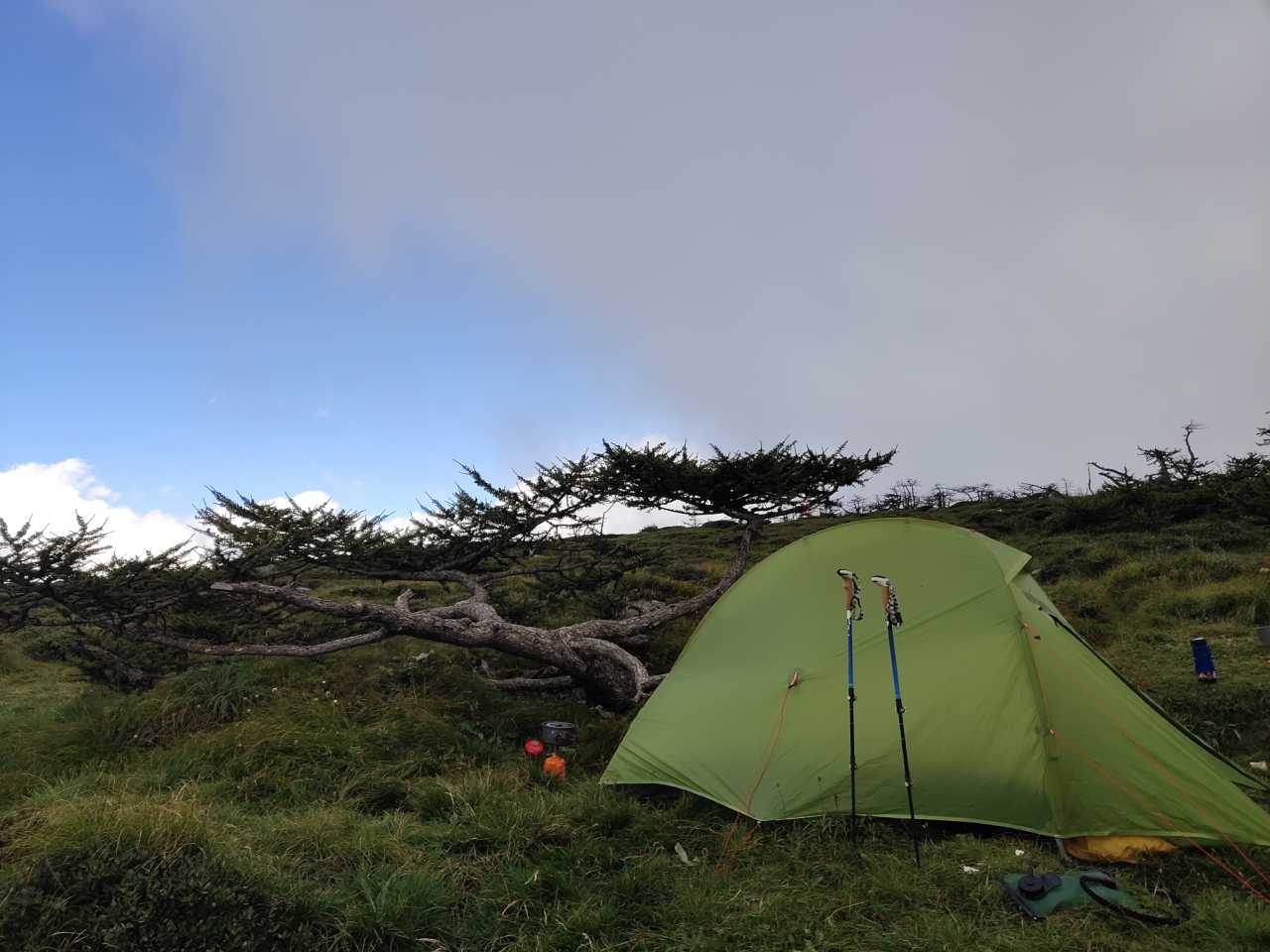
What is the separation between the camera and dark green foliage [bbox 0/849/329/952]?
3090 mm

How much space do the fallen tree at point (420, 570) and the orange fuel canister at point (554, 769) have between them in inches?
70.6

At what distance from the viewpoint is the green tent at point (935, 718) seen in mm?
4398

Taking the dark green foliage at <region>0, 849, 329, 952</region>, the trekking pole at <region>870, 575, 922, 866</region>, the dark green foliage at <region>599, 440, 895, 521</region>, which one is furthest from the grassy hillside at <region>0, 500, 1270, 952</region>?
the dark green foliage at <region>599, 440, 895, 521</region>

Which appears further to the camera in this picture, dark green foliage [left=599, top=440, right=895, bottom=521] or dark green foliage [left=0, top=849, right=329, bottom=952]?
dark green foliage [left=599, top=440, right=895, bottom=521]

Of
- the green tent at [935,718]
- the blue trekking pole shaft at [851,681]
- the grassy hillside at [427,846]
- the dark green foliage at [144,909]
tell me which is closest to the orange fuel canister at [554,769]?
the grassy hillside at [427,846]

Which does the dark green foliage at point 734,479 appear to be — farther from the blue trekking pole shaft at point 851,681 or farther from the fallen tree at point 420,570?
the blue trekking pole shaft at point 851,681

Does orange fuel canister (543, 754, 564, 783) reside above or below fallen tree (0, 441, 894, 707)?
below

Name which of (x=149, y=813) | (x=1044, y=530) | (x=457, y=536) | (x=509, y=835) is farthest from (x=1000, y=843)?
(x=1044, y=530)

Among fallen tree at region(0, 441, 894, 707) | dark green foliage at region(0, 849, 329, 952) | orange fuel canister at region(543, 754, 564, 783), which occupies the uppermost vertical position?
fallen tree at region(0, 441, 894, 707)

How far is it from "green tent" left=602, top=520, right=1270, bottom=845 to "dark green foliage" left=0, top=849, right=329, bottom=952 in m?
2.74

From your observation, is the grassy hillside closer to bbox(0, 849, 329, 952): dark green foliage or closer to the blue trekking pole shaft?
bbox(0, 849, 329, 952): dark green foliage

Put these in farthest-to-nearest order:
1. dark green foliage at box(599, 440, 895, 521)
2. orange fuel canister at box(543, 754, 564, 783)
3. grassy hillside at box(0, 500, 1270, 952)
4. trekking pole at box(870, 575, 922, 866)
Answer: dark green foliage at box(599, 440, 895, 521) < orange fuel canister at box(543, 754, 564, 783) < trekking pole at box(870, 575, 922, 866) < grassy hillside at box(0, 500, 1270, 952)

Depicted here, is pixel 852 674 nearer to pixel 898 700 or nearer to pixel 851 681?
pixel 851 681

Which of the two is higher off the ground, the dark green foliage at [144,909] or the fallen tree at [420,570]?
the fallen tree at [420,570]
